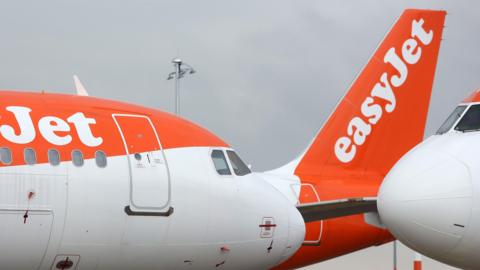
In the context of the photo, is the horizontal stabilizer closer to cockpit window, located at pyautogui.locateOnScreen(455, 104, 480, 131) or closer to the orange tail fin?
the orange tail fin

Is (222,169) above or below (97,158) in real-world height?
below

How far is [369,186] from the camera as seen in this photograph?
898 inches

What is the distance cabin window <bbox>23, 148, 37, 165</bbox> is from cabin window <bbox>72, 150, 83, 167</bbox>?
2.00 feet

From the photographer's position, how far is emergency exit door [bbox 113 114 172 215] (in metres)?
15.1

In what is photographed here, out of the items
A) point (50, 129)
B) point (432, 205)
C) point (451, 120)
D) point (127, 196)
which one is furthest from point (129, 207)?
point (451, 120)

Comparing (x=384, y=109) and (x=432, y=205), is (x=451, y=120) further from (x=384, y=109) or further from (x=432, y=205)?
(x=384, y=109)

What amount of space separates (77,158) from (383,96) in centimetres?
1087

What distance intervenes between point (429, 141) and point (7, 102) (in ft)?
20.1

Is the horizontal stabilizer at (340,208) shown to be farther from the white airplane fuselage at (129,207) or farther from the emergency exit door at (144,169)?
the emergency exit door at (144,169)

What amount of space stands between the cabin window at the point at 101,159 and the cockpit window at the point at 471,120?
5.14m

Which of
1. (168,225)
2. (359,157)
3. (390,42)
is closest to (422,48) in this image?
(390,42)

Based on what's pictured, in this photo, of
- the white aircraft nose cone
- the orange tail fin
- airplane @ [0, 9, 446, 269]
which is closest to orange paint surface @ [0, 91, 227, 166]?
airplane @ [0, 9, 446, 269]

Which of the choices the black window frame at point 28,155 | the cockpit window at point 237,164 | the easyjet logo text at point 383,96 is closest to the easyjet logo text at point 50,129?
the black window frame at point 28,155

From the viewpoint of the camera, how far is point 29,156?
14312 mm
